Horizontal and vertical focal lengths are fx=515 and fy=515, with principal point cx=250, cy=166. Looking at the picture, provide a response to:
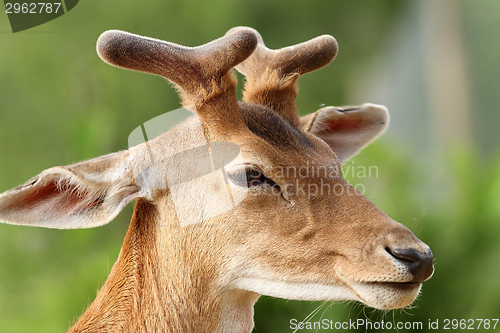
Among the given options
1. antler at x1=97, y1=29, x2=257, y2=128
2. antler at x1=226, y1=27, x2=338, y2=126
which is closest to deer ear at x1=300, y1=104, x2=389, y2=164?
antler at x1=226, y1=27, x2=338, y2=126

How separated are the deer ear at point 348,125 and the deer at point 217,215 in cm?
71

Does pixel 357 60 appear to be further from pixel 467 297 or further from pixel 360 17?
pixel 467 297

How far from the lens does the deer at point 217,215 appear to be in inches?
109

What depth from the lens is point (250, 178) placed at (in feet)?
9.64

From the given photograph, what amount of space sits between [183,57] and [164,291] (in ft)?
4.54

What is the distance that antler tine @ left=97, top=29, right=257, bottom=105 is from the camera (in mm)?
2898

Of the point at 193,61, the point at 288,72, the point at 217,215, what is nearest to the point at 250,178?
the point at 217,215

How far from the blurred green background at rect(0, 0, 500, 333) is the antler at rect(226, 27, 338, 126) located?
1878mm

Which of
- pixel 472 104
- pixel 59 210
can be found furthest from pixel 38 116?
pixel 472 104

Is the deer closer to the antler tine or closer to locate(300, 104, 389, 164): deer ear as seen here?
the antler tine

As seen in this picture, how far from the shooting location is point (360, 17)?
1434 cm

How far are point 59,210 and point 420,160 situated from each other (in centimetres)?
591

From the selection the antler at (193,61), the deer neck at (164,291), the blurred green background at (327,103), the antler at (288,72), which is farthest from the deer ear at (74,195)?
the blurred green background at (327,103)

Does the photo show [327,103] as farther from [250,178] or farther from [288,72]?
[250,178]
